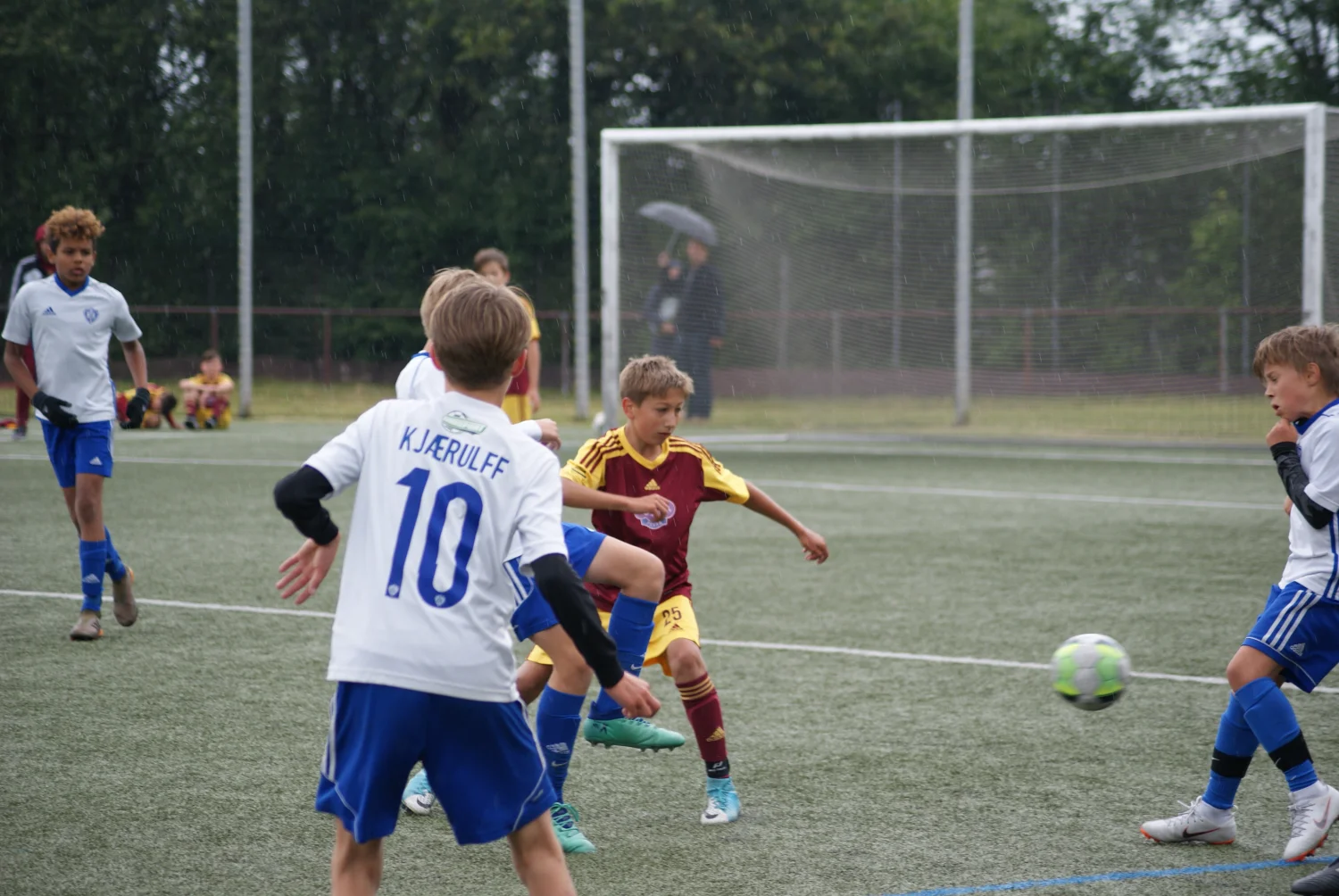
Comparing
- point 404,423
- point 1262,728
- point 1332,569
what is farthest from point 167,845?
point 1332,569

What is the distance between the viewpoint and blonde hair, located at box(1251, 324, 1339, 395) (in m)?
3.96

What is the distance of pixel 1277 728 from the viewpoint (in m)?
3.94

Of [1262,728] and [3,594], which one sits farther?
[3,594]

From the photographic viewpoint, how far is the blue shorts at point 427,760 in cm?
277

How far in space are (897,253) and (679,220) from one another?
8.01 feet

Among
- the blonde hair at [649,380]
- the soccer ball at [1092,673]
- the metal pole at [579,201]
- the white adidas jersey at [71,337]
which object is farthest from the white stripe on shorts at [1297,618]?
the metal pole at [579,201]

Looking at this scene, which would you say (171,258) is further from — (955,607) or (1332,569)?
(1332,569)

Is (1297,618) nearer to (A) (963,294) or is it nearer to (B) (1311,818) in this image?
(B) (1311,818)

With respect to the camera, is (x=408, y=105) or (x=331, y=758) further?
(x=408, y=105)

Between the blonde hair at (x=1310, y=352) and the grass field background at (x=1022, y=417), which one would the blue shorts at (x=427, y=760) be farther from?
the grass field background at (x=1022, y=417)

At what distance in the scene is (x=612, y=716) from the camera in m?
4.60

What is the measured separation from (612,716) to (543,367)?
28.0 m

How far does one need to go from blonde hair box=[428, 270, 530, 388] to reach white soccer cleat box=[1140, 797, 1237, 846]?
234cm

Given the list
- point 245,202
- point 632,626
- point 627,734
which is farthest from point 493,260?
point 245,202
